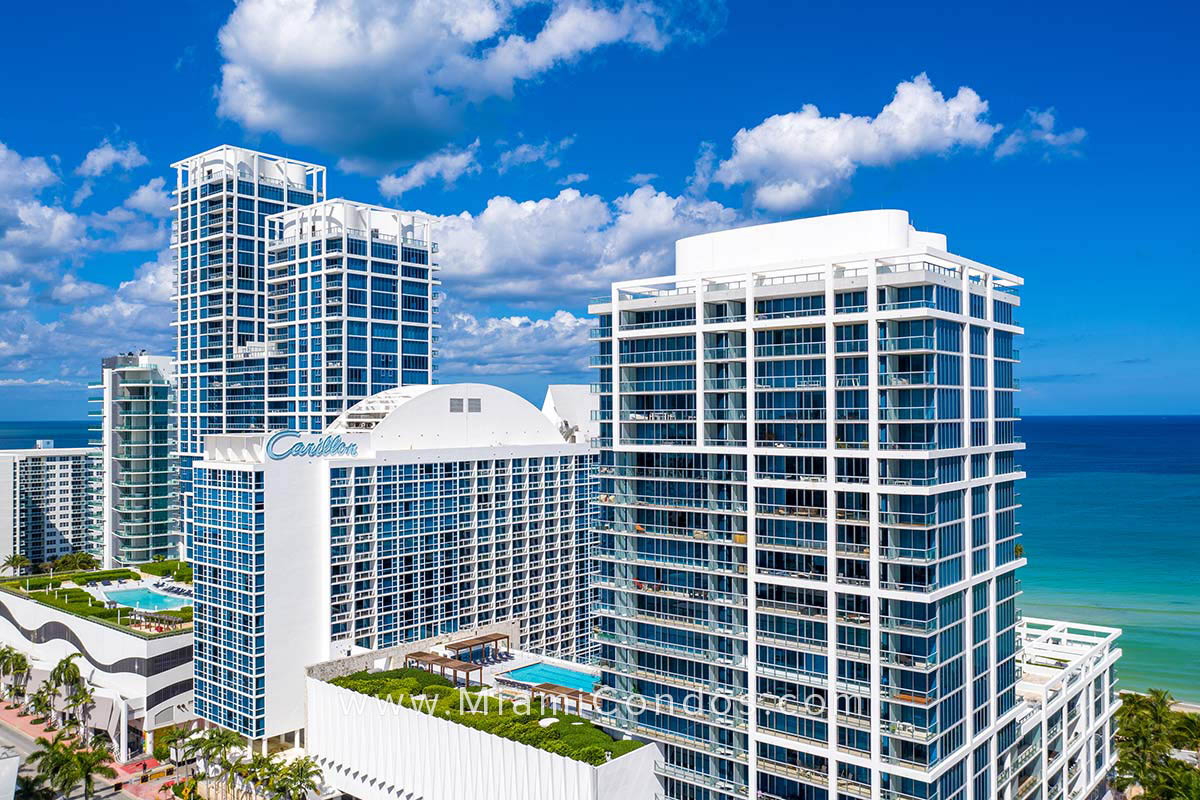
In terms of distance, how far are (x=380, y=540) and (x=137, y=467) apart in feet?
247

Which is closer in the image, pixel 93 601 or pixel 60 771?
pixel 60 771

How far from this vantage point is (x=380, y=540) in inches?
3374

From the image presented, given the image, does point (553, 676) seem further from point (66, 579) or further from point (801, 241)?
point (66, 579)

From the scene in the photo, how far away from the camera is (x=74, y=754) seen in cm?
7331

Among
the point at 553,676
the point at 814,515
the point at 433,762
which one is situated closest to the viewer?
the point at 814,515

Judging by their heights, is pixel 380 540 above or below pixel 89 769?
above

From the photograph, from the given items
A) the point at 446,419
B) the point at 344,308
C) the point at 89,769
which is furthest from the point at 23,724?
the point at 344,308

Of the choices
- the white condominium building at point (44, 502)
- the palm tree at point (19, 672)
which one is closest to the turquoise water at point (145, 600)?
the palm tree at point (19, 672)

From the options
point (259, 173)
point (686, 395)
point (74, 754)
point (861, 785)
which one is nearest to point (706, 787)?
point (861, 785)

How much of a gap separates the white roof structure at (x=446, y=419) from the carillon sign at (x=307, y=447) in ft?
5.88

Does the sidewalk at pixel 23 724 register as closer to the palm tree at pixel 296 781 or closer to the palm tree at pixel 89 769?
the palm tree at pixel 89 769

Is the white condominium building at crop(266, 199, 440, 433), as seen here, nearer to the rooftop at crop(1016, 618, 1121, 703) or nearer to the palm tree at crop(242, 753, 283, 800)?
the palm tree at crop(242, 753, 283, 800)

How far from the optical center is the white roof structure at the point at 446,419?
294 ft

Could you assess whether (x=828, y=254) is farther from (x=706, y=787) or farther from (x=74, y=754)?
(x=74, y=754)
